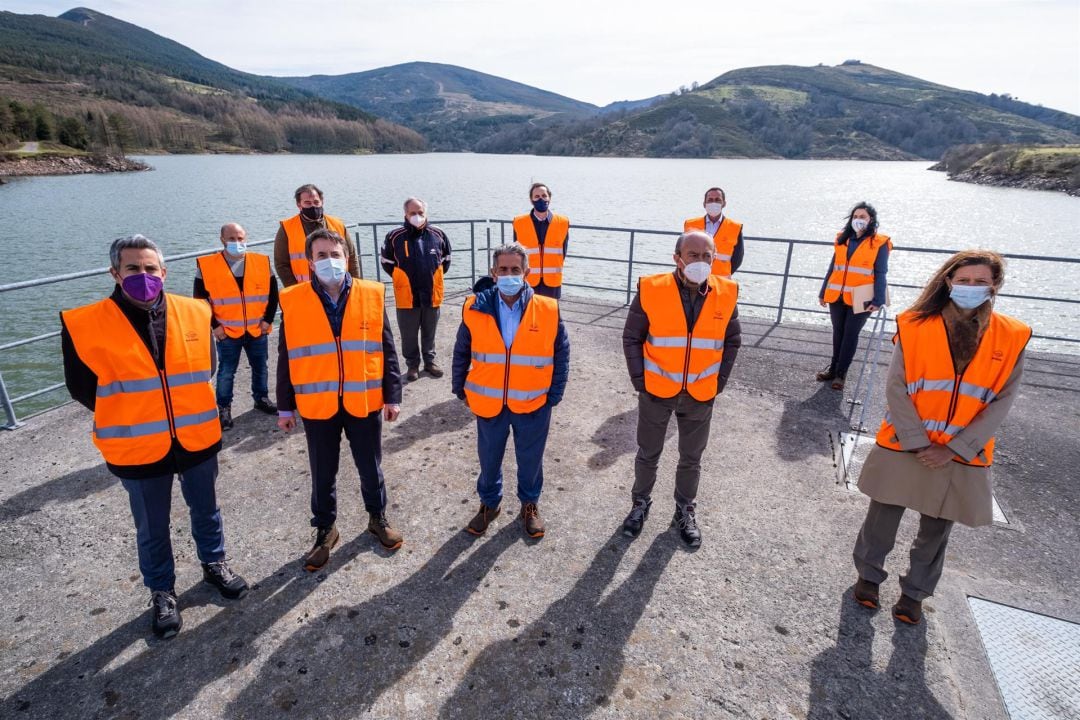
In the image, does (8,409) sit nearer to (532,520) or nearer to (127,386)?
(127,386)

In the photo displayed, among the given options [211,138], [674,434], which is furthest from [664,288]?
[211,138]

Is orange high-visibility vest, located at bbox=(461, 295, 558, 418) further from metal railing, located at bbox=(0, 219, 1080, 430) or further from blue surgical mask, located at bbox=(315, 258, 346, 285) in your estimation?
metal railing, located at bbox=(0, 219, 1080, 430)

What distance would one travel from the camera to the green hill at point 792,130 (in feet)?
404

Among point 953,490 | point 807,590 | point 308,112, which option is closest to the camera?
point 953,490

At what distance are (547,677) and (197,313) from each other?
250 cm

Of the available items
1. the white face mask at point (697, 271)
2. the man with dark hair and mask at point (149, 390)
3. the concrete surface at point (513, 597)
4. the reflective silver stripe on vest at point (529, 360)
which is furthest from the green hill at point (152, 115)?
the white face mask at point (697, 271)

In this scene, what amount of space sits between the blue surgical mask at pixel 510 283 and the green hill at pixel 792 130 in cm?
12934

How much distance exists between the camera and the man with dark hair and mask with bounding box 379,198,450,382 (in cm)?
579

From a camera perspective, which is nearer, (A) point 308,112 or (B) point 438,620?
(B) point 438,620

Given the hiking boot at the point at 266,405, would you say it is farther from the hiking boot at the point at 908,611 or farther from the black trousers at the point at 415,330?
the hiking boot at the point at 908,611

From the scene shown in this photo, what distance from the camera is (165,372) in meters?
2.62

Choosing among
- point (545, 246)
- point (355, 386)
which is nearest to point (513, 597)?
point (355, 386)

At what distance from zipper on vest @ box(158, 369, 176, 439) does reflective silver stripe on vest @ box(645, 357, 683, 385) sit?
2583 mm

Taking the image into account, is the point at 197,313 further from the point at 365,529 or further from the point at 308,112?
the point at 308,112
